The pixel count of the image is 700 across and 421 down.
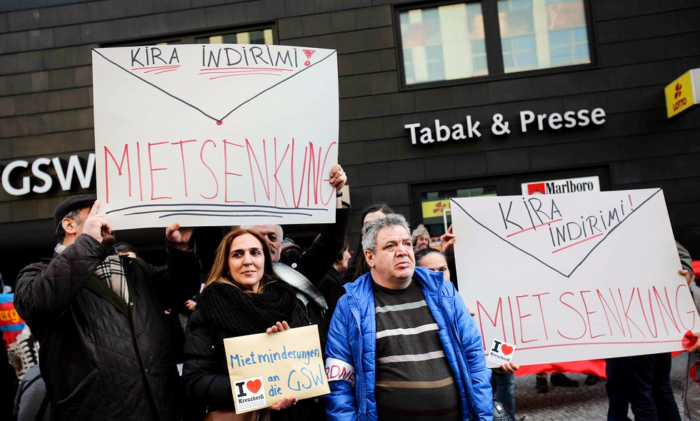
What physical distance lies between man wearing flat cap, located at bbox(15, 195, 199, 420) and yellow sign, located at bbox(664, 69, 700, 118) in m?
7.32

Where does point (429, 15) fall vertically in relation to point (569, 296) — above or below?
above

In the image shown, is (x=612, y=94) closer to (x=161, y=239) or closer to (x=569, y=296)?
(x=569, y=296)

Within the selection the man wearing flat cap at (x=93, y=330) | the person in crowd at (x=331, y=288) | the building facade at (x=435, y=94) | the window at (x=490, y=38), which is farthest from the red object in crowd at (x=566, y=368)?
the window at (x=490, y=38)

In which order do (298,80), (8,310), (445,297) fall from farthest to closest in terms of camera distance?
(8,310)
(298,80)
(445,297)

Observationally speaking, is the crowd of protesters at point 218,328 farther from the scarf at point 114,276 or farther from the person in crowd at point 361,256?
the person in crowd at point 361,256

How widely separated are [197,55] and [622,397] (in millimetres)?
3810

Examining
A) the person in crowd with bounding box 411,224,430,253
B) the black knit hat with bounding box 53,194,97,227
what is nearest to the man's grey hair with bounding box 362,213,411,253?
the black knit hat with bounding box 53,194,97,227

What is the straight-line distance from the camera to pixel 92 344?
92.5 inches

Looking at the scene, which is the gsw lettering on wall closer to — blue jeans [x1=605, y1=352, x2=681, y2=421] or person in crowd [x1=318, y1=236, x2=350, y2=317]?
person in crowd [x1=318, y1=236, x2=350, y2=317]

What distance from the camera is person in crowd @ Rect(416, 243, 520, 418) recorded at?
2961 millimetres

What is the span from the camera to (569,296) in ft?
10.4

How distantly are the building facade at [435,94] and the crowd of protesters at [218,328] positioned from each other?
5576 mm

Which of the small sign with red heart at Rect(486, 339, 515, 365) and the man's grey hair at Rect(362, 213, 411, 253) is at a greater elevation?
the man's grey hair at Rect(362, 213, 411, 253)

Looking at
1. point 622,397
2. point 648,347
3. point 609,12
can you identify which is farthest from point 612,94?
point 648,347
